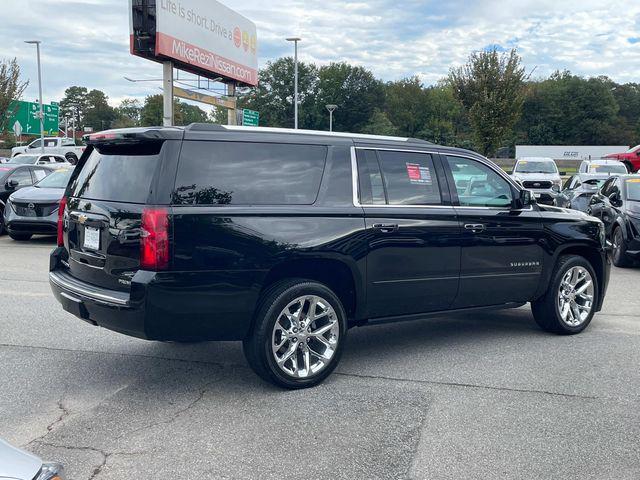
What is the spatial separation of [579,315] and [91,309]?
4566 mm

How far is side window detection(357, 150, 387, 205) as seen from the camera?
5398 mm

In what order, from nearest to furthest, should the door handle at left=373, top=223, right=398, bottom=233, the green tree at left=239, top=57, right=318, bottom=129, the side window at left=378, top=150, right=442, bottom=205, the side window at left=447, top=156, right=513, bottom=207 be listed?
the door handle at left=373, top=223, right=398, bottom=233 < the side window at left=378, top=150, right=442, bottom=205 < the side window at left=447, top=156, right=513, bottom=207 < the green tree at left=239, top=57, right=318, bottom=129

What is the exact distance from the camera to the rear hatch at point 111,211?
181 inches

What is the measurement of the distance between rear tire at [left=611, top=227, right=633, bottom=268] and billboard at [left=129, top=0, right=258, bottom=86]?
17483 millimetres

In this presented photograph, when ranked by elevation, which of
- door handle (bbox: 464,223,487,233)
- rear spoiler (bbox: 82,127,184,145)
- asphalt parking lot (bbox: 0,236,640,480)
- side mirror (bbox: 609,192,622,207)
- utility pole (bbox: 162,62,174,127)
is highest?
utility pole (bbox: 162,62,174,127)

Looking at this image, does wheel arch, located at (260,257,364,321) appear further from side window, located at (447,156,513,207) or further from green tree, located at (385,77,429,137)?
green tree, located at (385,77,429,137)

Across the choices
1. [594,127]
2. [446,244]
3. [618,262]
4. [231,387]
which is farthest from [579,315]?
[594,127]

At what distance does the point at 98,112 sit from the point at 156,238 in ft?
446

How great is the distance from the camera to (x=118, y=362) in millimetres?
5715

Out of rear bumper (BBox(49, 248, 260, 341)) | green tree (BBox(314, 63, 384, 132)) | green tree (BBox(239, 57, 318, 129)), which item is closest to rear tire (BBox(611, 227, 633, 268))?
rear bumper (BBox(49, 248, 260, 341))

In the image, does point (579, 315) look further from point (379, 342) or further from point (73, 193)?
point (73, 193)

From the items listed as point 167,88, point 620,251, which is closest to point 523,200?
point 620,251

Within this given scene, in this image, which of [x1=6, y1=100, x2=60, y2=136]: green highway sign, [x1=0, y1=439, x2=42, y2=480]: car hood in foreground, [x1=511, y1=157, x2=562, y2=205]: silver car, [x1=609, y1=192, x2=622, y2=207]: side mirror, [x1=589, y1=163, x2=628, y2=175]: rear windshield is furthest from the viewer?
[x1=6, y1=100, x2=60, y2=136]: green highway sign

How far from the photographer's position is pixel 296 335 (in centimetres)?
498
